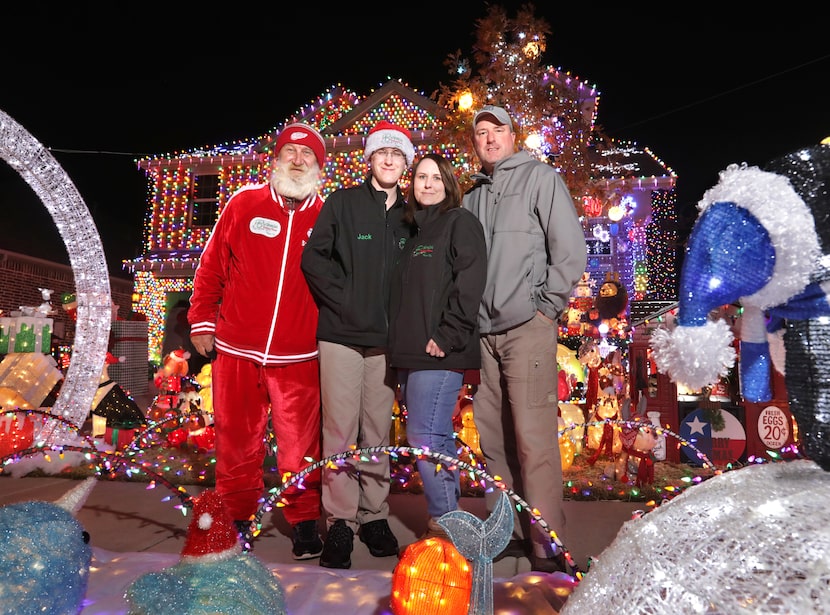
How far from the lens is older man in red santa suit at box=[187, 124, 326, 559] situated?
2.81 m

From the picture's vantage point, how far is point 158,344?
14.5 meters

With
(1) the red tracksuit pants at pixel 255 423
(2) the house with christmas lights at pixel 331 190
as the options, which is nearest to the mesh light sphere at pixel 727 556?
(1) the red tracksuit pants at pixel 255 423

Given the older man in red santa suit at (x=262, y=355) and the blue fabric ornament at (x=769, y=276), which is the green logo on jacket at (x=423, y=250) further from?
the blue fabric ornament at (x=769, y=276)

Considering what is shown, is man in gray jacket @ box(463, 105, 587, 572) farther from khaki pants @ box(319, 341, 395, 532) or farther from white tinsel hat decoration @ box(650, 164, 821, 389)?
white tinsel hat decoration @ box(650, 164, 821, 389)

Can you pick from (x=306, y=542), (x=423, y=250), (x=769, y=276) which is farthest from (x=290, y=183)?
(x=769, y=276)

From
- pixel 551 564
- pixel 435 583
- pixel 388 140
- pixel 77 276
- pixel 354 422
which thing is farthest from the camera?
pixel 77 276

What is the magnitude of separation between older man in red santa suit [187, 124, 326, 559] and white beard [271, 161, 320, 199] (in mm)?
13

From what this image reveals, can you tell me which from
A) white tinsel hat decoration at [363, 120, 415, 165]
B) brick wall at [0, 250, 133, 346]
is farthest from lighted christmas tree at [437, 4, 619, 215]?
brick wall at [0, 250, 133, 346]

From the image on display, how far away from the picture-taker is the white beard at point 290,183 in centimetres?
303

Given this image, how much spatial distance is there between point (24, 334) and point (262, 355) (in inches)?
254

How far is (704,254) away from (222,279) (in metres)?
2.58

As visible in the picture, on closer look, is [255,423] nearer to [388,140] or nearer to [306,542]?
[306,542]

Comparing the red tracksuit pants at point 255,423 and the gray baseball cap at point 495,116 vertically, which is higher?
the gray baseball cap at point 495,116

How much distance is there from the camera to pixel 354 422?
8.97ft
